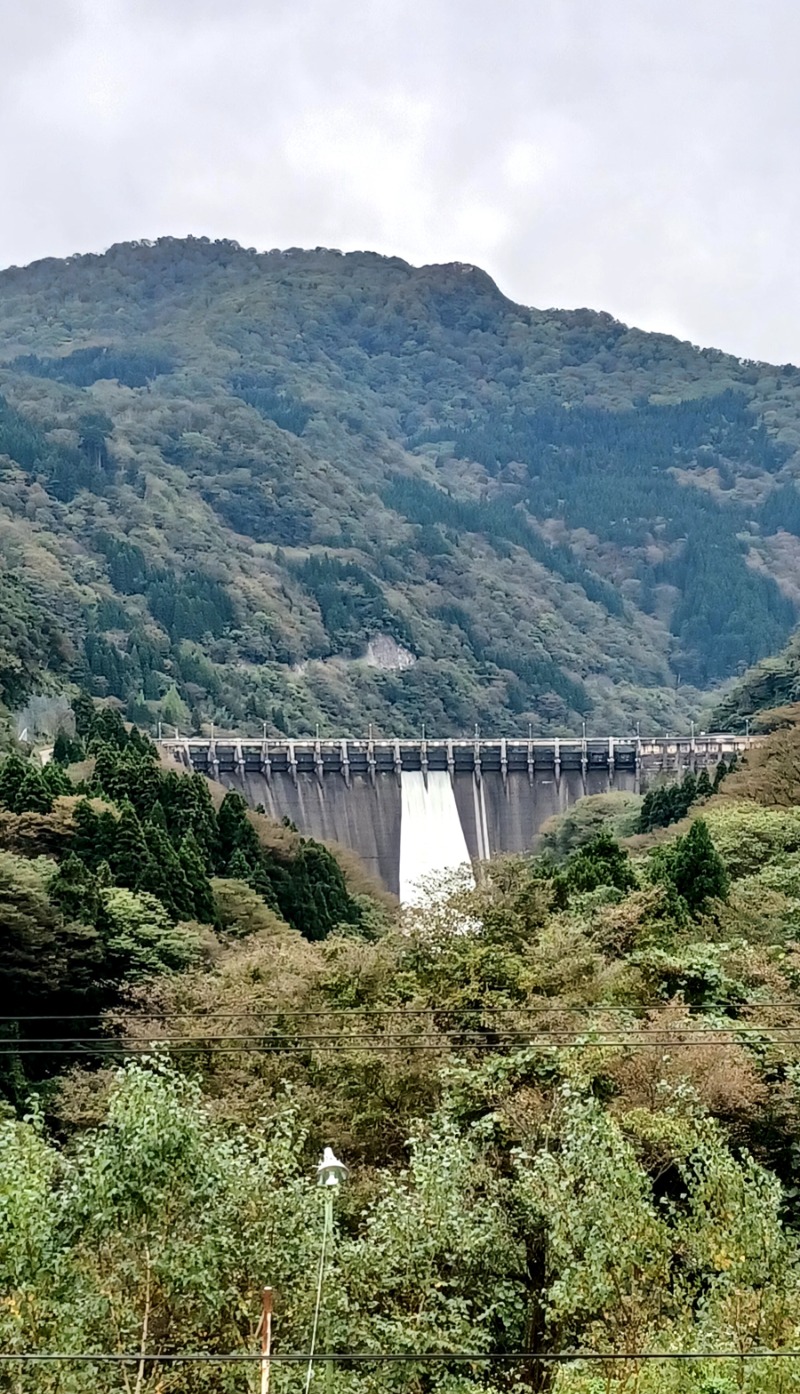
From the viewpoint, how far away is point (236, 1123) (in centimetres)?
1903

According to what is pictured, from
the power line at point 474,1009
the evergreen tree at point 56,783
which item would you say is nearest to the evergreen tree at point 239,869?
the evergreen tree at point 56,783

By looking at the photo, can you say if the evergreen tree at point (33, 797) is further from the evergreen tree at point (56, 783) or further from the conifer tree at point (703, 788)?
the conifer tree at point (703, 788)

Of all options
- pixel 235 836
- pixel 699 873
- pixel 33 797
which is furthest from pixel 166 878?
pixel 699 873

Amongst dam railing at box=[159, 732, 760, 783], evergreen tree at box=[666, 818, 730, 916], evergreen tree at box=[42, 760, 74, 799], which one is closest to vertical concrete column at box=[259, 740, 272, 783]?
dam railing at box=[159, 732, 760, 783]

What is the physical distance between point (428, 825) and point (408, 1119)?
44.0 m

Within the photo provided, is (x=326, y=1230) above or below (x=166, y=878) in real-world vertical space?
below

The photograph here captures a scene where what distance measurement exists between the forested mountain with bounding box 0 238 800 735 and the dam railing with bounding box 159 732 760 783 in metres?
7.16

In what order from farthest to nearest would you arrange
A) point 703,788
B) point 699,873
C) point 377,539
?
point 377,539 → point 703,788 → point 699,873

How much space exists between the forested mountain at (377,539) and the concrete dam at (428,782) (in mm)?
8952

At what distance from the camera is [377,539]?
122 metres

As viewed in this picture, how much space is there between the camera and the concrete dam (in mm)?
63000

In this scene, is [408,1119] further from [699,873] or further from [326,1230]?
[699,873]

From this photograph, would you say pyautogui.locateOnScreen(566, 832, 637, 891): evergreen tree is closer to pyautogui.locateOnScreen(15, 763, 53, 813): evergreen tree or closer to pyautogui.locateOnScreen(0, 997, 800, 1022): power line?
pyautogui.locateOnScreen(0, 997, 800, 1022): power line

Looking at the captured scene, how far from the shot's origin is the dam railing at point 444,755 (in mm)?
64125
